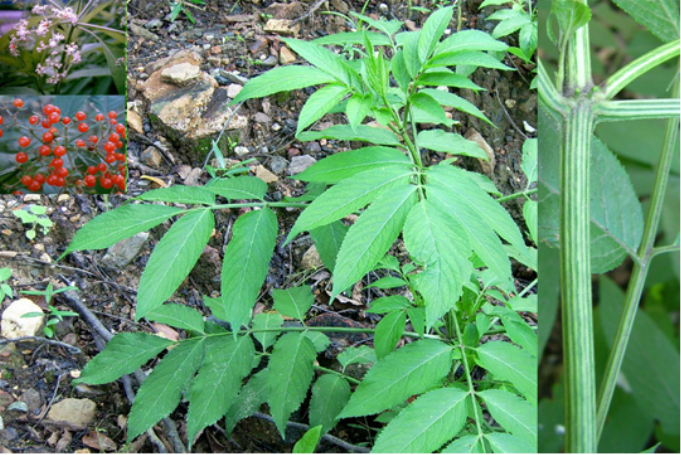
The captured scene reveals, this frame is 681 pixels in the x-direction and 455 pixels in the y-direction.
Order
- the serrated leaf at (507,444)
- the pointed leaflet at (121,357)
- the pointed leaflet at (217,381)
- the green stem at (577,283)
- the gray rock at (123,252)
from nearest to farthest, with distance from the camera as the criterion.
A: the green stem at (577,283), the serrated leaf at (507,444), the pointed leaflet at (217,381), the pointed leaflet at (121,357), the gray rock at (123,252)

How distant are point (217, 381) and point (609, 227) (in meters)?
0.71

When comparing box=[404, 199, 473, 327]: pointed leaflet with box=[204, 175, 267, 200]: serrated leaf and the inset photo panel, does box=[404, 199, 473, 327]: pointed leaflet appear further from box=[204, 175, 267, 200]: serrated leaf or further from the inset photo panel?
the inset photo panel

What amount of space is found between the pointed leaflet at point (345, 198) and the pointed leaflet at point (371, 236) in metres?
0.02

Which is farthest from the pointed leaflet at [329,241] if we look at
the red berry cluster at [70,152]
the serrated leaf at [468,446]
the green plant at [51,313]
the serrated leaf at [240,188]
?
the red berry cluster at [70,152]

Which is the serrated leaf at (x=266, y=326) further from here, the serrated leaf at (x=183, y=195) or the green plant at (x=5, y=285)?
the green plant at (x=5, y=285)

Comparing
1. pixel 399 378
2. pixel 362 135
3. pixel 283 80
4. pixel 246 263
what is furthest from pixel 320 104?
pixel 399 378

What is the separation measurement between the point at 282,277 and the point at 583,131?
1.31m

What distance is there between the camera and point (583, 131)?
323mm

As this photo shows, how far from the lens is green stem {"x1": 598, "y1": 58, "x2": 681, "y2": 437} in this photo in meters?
0.28

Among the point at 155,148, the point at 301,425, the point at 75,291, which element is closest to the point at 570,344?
the point at 301,425

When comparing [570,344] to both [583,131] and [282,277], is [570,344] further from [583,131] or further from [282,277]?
[282,277]

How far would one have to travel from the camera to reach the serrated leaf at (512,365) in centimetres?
67

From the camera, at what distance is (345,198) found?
0.62 metres

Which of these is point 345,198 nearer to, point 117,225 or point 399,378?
point 399,378
